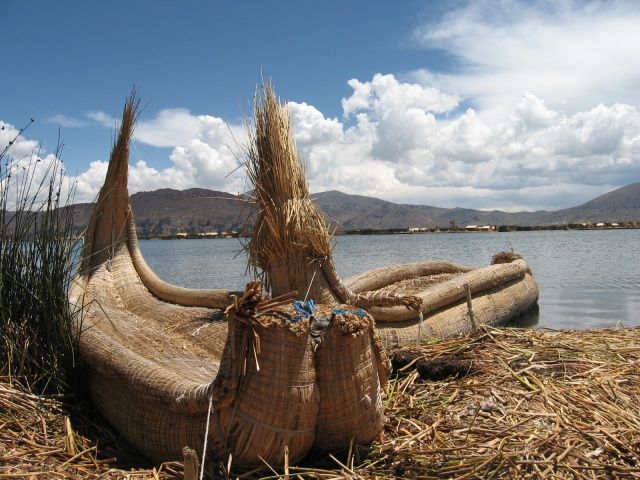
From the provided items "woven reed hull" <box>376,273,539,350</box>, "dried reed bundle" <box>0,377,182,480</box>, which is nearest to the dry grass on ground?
"dried reed bundle" <box>0,377,182,480</box>

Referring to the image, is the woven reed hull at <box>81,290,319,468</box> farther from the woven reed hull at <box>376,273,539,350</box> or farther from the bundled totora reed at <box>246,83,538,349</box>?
the bundled totora reed at <box>246,83,538,349</box>

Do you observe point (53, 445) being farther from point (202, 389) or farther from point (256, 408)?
point (256, 408)

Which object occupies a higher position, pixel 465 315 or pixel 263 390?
pixel 263 390

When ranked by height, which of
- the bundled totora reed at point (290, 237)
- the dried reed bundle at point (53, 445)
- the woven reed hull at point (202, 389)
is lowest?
the dried reed bundle at point (53, 445)

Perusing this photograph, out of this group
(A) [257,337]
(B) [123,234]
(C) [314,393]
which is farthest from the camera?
(B) [123,234]

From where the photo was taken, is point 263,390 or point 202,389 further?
point 202,389

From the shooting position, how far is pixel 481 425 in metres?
3.21

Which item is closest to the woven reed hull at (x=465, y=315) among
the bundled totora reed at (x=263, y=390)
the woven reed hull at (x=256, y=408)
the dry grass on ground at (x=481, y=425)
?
the dry grass on ground at (x=481, y=425)

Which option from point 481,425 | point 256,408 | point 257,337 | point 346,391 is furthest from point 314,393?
point 481,425

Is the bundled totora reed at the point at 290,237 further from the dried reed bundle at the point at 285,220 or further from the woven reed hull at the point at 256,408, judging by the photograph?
the woven reed hull at the point at 256,408

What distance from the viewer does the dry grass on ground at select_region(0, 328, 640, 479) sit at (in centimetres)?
278

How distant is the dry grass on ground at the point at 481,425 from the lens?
2.78 meters

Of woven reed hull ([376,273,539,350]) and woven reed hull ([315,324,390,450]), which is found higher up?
woven reed hull ([315,324,390,450])

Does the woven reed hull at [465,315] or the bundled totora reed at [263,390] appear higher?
the bundled totora reed at [263,390]
